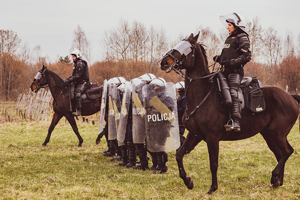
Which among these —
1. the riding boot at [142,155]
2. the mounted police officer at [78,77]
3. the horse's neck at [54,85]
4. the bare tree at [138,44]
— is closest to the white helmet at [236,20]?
the riding boot at [142,155]

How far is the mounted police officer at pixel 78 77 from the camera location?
10875mm

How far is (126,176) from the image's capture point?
22.1 ft

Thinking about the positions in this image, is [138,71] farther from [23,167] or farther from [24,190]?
[24,190]

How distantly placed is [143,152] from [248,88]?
2.95m

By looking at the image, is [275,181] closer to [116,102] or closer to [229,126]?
[229,126]

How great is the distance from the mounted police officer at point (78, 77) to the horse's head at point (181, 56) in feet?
20.1

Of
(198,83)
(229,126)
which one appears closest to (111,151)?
(198,83)

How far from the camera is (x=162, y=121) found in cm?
663

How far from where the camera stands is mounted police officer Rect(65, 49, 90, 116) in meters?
10.9

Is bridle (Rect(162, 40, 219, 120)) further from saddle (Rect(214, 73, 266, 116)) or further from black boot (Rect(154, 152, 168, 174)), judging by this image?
black boot (Rect(154, 152, 168, 174))

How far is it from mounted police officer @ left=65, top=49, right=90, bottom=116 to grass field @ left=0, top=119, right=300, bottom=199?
171 cm

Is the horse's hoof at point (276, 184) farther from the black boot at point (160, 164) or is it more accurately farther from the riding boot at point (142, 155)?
the riding boot at point (142, 155)

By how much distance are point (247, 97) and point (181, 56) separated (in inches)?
57.9

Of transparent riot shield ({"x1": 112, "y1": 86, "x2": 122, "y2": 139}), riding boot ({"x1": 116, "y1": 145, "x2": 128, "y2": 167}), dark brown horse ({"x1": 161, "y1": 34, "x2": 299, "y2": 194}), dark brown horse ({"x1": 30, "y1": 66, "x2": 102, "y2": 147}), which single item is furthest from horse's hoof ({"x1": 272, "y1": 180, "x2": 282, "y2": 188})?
dark brown horse ({"x1": 30, "y1": 66, "x2": 102, "y2": 147})
